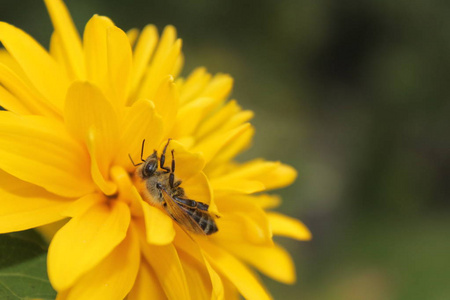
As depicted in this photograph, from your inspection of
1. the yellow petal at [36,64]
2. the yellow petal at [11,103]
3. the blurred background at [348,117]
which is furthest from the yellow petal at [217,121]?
the blurred background at [348,117]

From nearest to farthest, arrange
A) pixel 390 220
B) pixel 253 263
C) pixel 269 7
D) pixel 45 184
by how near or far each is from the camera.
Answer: pixel 45 184, pixel 253 263, pixel 390 220, pixel 269 7

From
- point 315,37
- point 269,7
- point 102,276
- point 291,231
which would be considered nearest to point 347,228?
point 315,37

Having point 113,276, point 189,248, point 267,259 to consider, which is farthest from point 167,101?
point 267,259

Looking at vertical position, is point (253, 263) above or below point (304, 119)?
below

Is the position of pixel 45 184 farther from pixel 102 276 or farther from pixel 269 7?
pixel 269 7

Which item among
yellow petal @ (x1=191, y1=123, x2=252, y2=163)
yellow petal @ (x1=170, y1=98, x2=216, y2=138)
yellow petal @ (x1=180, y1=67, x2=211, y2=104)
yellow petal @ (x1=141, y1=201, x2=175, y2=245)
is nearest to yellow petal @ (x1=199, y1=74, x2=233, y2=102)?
yellow petal @ (x1=180, y1=67, x2=211, y2=104)

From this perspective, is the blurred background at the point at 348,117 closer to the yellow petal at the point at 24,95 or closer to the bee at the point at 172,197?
the yellow petal at the point at 24,95

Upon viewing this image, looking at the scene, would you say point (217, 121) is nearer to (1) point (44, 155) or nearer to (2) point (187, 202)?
(2) point (187, 202)
